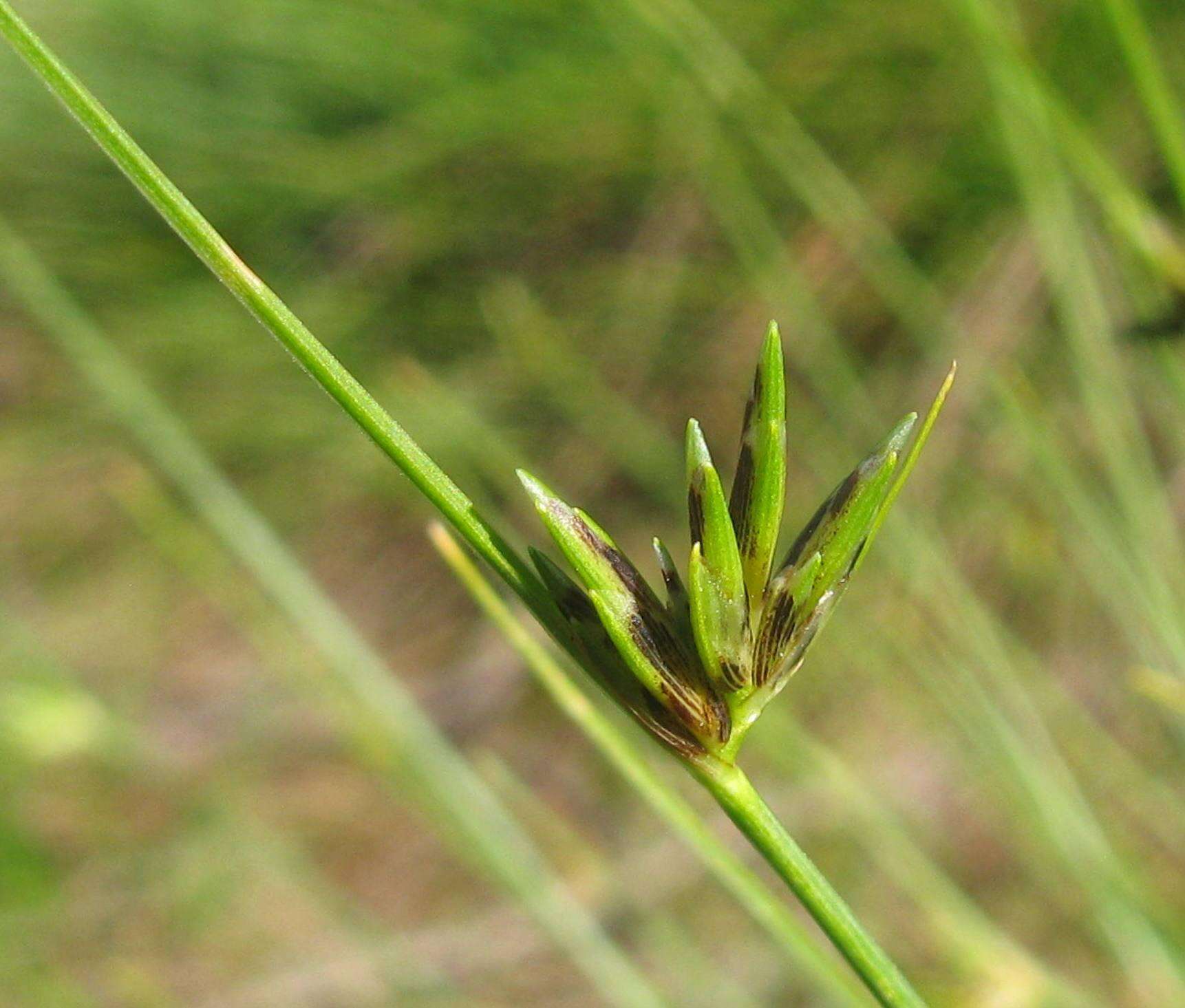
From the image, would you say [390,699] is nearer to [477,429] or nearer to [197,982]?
[477,429]

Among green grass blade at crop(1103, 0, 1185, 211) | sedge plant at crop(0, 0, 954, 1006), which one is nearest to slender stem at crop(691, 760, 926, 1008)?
sedge plant at crop(0, 0, 954, 1006)

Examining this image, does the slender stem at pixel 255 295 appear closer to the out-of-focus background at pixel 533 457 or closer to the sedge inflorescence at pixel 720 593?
the sedge inflorescence at pixel 720 593

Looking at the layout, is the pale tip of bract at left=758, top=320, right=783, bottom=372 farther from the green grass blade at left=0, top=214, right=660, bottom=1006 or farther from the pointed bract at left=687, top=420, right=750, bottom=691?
the green grass blade at left=0, top=214, right=660, bottom=1006

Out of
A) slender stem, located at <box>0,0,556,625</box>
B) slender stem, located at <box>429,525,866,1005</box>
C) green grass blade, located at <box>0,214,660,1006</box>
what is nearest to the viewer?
slender stem, located at <box>0,0,556,625</box>

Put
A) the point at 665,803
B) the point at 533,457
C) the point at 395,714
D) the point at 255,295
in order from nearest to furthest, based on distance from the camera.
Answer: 1. the point at 255,295
2. the point at 665,803
3. the point at 395,714
4. the point at 533,457

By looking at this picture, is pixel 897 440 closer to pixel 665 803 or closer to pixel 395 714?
pixel 665 803

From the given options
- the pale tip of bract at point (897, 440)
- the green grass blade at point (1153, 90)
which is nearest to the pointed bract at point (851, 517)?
the pale tip of bract at point (897, 440)

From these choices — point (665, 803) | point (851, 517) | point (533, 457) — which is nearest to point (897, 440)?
point (851, 517)
